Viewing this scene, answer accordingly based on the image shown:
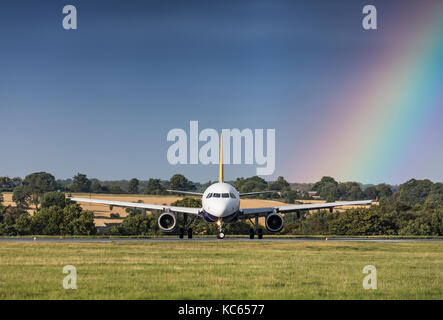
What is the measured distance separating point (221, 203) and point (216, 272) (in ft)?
77.6

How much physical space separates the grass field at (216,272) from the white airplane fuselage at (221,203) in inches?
251

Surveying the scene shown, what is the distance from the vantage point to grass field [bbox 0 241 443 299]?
23.7 meters

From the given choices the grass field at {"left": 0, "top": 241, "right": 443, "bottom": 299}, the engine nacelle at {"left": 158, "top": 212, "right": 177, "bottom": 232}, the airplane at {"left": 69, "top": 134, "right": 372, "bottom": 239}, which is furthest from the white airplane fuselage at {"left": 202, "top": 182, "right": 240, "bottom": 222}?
the grass field at {"left": 0, "top": 241, "right": 443, "bottom": 299}

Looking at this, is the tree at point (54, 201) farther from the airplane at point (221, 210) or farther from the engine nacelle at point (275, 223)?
the engine nacelle at point (275, 223)

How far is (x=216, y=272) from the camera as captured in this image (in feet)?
100.0

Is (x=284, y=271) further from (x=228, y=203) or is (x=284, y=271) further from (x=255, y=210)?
(x=255, y=210)

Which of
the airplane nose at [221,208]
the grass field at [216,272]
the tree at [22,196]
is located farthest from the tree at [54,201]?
the grass field at [216,272]

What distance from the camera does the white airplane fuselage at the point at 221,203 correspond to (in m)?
54.2

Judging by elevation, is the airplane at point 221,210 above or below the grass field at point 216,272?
above

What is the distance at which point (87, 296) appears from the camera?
22.6 m

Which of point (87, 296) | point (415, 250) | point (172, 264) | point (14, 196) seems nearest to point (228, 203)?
point (415, 250)

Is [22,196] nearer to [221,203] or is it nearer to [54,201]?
[54,201]
